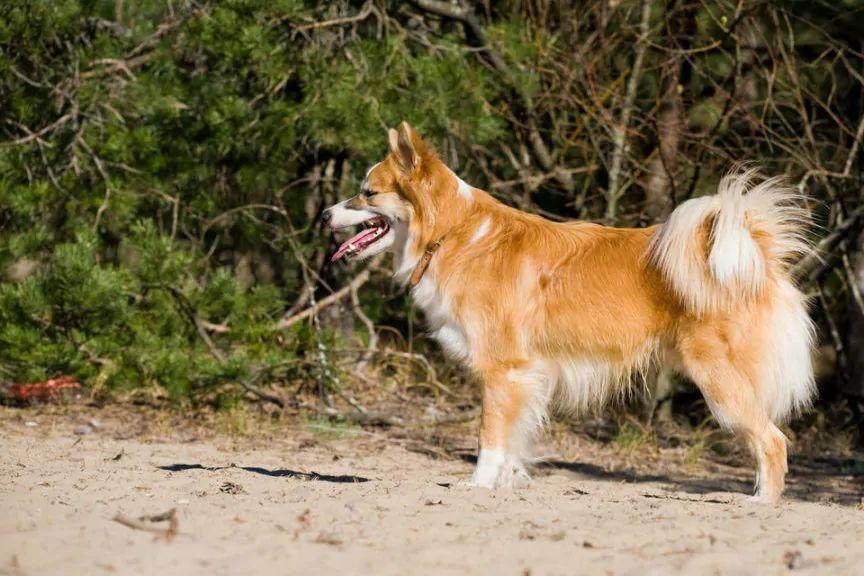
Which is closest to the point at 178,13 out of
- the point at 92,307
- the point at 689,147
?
the point at 92,307

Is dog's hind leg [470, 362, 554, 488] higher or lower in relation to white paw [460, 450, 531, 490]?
higher

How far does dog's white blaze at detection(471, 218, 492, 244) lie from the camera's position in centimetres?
642

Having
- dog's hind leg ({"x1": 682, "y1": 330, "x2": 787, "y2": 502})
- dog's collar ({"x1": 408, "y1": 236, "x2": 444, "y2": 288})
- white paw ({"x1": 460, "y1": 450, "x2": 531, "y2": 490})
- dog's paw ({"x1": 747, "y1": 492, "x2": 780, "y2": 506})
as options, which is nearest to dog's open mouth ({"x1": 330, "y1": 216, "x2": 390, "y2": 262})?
dog's collar ({"x1": 408, "y1": 236, "x2": 444, "y2": 288})

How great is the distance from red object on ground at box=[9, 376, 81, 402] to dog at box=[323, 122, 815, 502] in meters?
3.56

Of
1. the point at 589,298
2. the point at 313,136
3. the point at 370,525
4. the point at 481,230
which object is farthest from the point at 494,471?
the point at 313,136

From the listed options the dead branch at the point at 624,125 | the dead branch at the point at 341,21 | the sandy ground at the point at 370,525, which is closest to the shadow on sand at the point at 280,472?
the sandy ground at the point at 370,525

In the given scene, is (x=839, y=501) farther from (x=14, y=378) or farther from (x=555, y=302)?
(x=14, y=378)

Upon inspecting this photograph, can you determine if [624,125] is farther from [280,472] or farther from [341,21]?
[280,472]

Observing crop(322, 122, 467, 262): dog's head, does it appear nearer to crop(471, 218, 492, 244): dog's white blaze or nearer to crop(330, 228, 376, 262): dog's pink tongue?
crop(330, 228, 376, 262): dog's pink tongue

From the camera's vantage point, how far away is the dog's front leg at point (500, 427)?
6.14 metres

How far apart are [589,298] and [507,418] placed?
819 mm

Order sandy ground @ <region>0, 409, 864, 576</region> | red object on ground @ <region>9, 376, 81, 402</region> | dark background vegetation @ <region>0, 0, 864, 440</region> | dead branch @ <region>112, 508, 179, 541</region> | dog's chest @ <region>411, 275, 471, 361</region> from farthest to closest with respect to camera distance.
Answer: red object on ground @ <region>9, 376, 81, 402</region>, dark background vegetation @ <region>0, 0, 864, 440</region>, dog's chest @ <region>411, 275, 471, 361</region>, dead branch @ <region>112, 508, 179, 541</region>, sandy ground @ <region>0, 409, 864, 576</region>

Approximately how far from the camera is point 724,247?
573cm

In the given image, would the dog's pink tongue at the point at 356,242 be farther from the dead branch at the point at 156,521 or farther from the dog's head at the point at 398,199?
the dead branch at the point at 156,521
